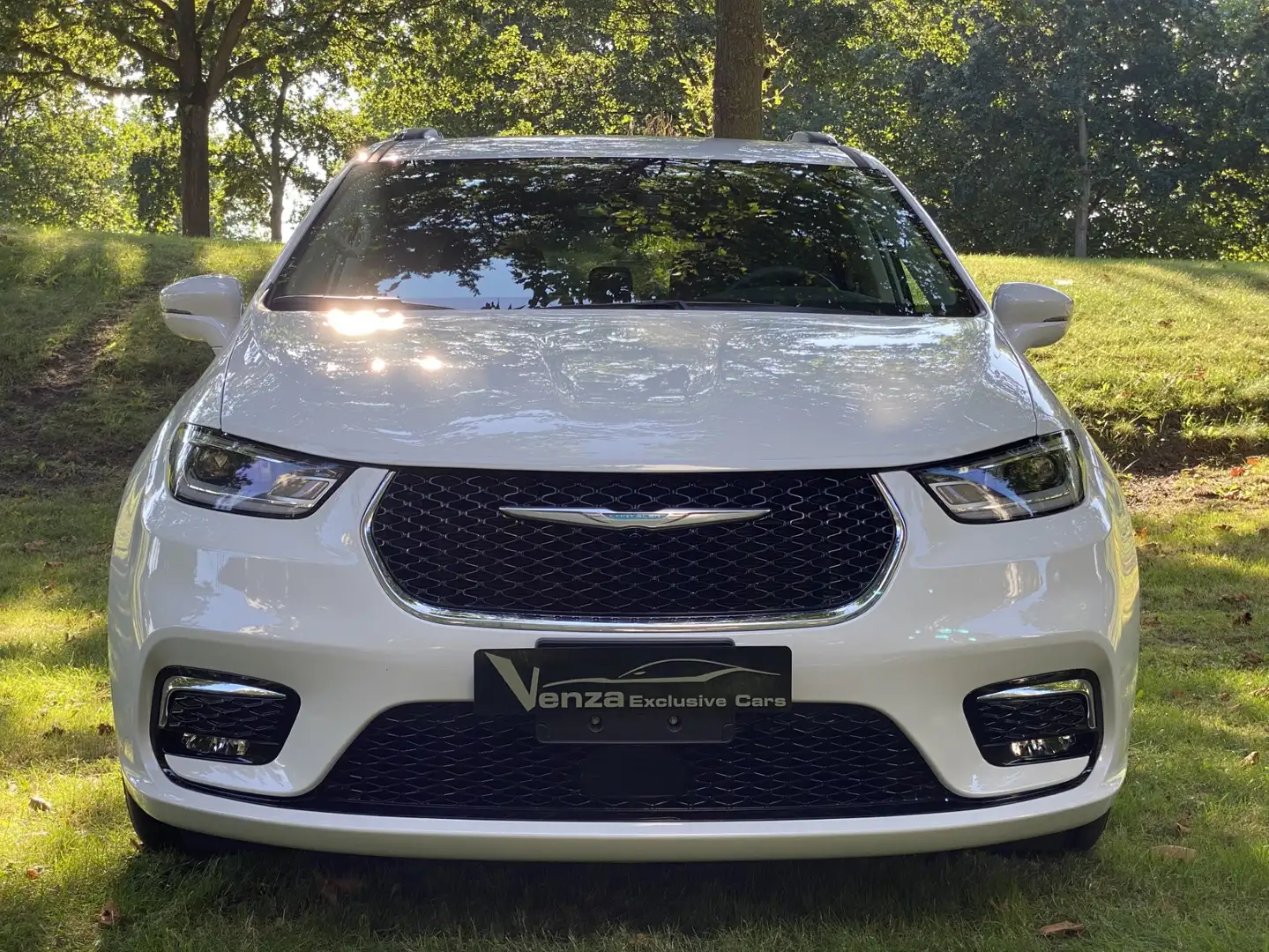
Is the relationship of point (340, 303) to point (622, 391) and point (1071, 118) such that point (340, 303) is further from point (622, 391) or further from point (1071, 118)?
point (1071, 118)

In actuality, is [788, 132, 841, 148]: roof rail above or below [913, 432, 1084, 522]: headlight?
above

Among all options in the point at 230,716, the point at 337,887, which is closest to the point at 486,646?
the point at 230,716

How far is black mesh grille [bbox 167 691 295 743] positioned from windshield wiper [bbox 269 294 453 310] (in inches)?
45.9

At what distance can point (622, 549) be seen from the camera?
2248 mm

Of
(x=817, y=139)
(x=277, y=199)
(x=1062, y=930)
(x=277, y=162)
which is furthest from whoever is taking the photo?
(x=277, y=199)

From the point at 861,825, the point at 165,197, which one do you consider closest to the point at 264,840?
the point at 861,825

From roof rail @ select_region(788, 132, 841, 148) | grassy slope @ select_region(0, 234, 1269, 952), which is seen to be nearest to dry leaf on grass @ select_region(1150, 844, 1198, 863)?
grassy slope @ select_region(0, 234, 1269, 952)

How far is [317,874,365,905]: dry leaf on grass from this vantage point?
2719 mm

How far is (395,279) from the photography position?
11.1 ft

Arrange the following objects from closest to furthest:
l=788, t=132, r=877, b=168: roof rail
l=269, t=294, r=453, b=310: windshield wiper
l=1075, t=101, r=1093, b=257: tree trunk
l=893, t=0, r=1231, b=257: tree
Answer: l=269, t=294, r=453, b=310: windshield wiper < l=788, t=132, r=877, b=168: roof rail < l=893, t=0, r=1231, b=257: tree < l=1075, t=101, r=1093, b=257: tree trunk

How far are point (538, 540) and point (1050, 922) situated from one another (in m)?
1.37

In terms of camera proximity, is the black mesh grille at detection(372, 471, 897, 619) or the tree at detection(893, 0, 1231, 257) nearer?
the black mesh grille at detection(372, 471, 897, 619)

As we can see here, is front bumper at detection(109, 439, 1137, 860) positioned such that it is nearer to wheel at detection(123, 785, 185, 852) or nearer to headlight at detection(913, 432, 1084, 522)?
headlight at detection(913, 432, 1084, 522)

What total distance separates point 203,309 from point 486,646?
5.30ft
